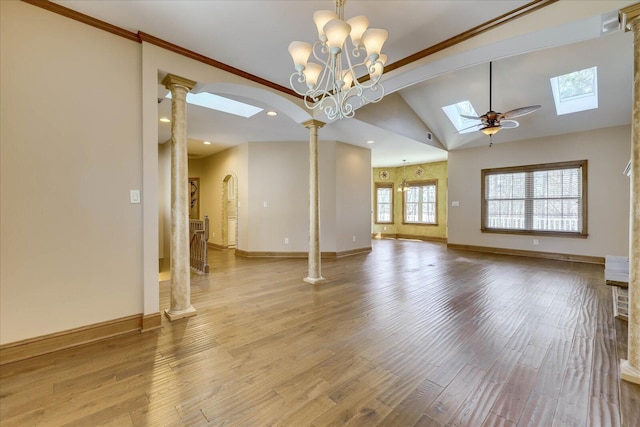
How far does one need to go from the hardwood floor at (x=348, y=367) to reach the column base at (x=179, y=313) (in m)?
0.10

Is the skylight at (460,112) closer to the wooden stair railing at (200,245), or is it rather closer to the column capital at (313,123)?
the column capital at (313,123)

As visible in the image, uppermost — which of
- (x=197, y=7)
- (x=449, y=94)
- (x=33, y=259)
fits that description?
(x=449, y=94)

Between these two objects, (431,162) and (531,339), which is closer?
(531,339)

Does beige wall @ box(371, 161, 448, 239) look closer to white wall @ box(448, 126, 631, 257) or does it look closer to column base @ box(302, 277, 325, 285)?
white wall @ box(448, 126, 631, 257)

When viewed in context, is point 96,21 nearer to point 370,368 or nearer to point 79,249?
point 79,249

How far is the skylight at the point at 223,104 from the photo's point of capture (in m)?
4.20

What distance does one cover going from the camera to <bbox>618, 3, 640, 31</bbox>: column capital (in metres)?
1.85

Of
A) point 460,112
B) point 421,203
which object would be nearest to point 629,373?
point 460,112

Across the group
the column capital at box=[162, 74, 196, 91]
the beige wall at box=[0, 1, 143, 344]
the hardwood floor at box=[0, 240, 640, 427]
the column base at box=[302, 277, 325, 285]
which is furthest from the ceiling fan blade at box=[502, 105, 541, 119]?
the beige wall at box=[0, 1, 143, 344]

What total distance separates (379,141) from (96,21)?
5332mm

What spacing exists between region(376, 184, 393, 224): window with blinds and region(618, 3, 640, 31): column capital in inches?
345

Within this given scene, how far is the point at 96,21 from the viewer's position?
7.91ft

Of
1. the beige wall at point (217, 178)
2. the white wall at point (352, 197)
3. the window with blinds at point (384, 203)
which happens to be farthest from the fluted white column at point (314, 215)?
the window with blinds at point (384, 203)

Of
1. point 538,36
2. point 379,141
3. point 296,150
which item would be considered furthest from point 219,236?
point 538,36
